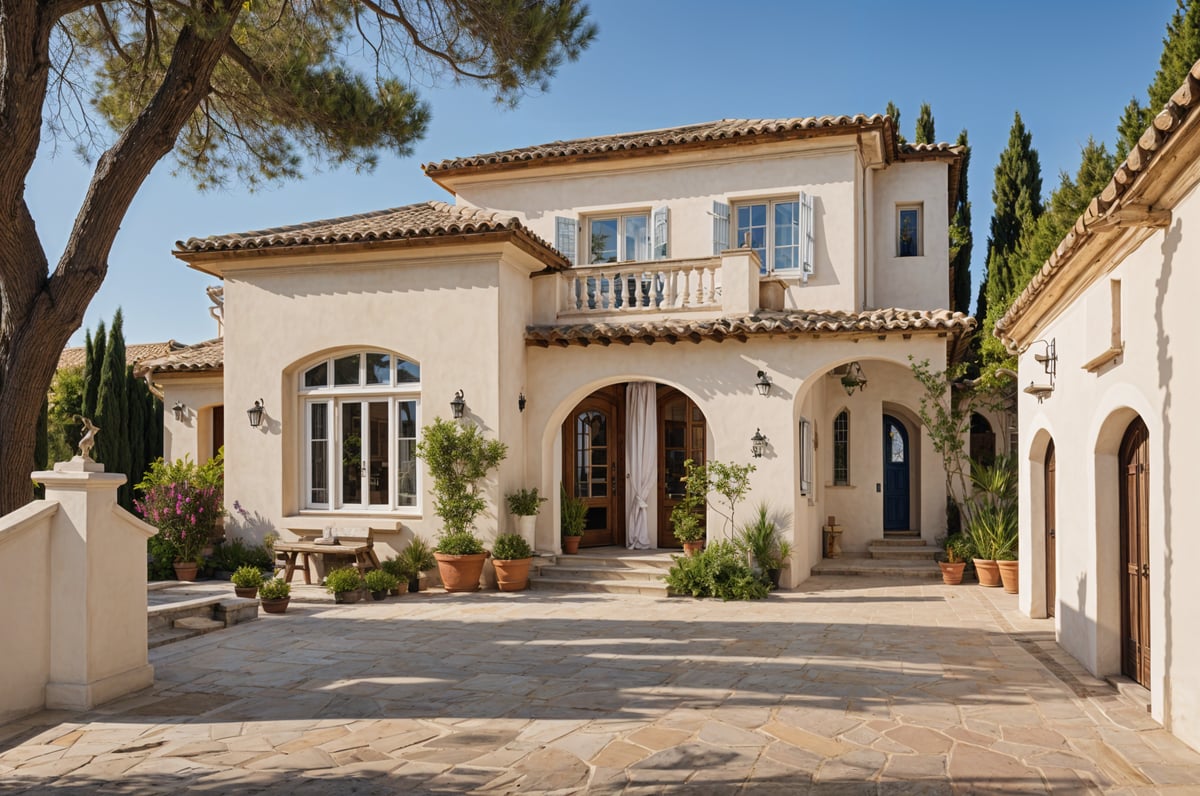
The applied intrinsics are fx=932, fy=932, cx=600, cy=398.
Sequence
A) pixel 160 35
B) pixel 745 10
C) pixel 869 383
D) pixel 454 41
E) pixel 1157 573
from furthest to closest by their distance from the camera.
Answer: pixel 869 383 < pixel 745 10 < pixel 160 35 < pixel 454 41 < pixel 1157 573

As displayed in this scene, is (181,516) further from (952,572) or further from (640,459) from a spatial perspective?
(952,572)

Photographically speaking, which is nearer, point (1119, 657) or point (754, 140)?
point (1119, 657)

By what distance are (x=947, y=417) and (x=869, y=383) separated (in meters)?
2.50

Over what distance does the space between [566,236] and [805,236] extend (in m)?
4.22

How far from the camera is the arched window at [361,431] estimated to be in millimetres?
14234

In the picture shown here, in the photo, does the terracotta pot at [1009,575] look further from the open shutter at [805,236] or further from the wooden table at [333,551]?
the wooden table at [333,551]

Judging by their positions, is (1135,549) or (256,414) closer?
(1135,549)

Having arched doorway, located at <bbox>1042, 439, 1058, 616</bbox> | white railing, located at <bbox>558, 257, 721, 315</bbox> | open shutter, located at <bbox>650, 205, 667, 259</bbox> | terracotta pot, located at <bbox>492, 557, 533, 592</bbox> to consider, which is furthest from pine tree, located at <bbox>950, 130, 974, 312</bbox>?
terracotta pot, located at <bbox>492, 557, 533, 592</bbox>

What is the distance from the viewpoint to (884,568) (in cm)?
1490

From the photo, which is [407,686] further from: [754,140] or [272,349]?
[754,140]

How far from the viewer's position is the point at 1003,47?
41.3ft

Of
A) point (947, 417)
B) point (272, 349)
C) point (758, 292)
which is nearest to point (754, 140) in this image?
point (758, 292)

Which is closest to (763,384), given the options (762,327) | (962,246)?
(762,327)

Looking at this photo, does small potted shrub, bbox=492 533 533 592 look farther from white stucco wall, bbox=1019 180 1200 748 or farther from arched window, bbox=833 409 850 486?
white stucco wall, bbox=1019 180 1200 748
